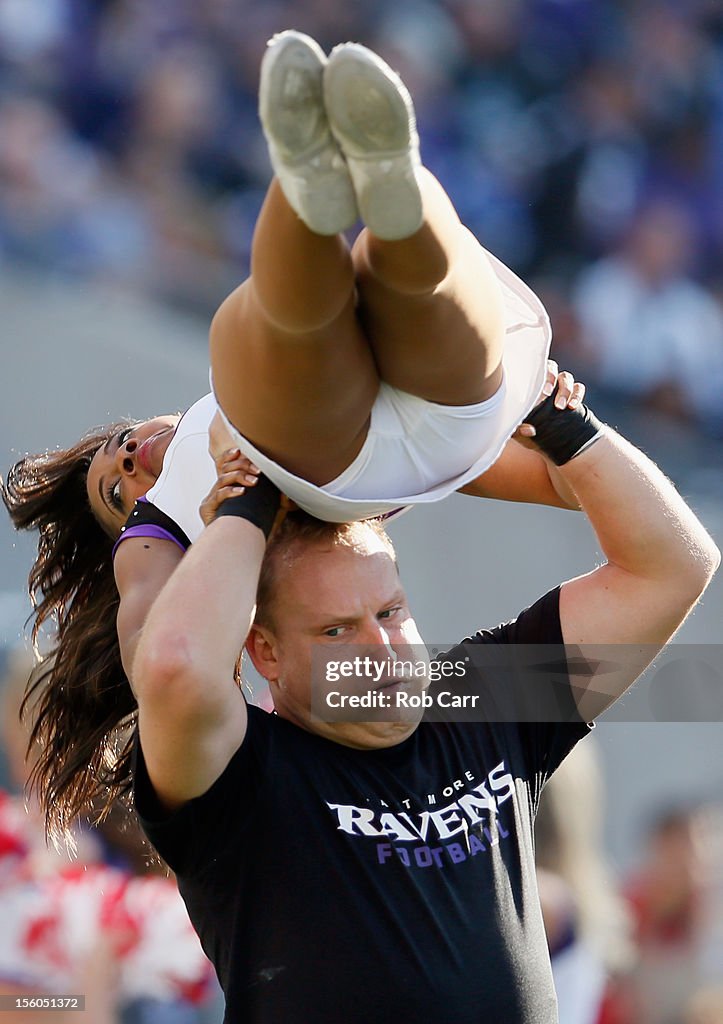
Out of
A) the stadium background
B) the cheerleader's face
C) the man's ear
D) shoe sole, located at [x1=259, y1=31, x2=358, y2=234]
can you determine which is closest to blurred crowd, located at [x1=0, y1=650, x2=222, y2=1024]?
the stadium background

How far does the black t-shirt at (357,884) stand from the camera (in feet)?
4.44

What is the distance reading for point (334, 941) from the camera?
136 centimetres

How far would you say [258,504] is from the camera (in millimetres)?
1406

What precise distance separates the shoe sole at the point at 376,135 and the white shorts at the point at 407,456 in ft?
0.78

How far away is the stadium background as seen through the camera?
3.53 metres

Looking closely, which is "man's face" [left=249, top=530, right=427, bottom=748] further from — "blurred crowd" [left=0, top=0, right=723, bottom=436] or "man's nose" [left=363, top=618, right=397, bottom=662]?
"blurred crowd" [left=0, top=0, right=723, bottom=436]

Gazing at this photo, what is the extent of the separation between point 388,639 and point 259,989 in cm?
41

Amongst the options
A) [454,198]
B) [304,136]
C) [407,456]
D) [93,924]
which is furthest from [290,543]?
[454,198]

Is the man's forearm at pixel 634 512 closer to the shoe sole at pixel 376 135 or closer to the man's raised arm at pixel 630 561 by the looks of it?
the man's raised arm at pixel 630 561

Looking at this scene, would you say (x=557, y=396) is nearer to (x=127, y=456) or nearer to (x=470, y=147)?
(x=127, y=456)

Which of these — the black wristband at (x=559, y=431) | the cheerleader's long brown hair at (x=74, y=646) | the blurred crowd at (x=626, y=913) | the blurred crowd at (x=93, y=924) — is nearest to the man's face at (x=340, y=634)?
the black wristband at (x=559, y=431)

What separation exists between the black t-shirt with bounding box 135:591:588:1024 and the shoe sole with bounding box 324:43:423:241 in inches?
24.3

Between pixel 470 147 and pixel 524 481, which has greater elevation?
pixel 524 481

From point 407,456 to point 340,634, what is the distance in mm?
252
